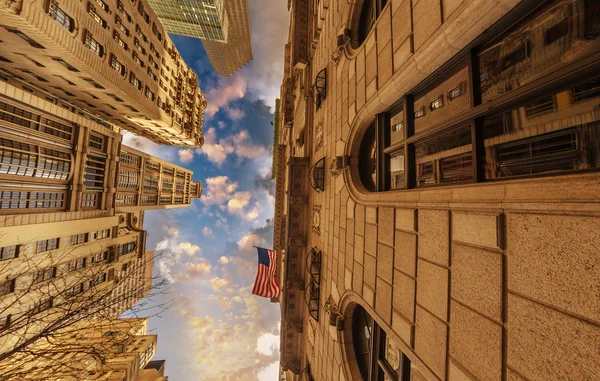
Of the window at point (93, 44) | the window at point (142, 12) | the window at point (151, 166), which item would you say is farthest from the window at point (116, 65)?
the window at point (151, 166)

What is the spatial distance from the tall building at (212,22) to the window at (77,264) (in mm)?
90254

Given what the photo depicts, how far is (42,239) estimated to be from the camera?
27.1m

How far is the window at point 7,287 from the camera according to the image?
23.3m

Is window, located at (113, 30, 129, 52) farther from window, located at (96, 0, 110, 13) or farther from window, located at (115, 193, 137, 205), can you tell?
window, located at (115, 193, 137, 205)

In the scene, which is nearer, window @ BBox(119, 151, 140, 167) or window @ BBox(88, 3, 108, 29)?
window @ BBox(88, 3, 108, 29)

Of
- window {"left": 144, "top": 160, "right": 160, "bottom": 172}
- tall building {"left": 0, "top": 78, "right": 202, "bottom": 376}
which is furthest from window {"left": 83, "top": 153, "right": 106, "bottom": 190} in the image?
window {"left": 144, "top": 160, "right": 160, "bottom": 172}

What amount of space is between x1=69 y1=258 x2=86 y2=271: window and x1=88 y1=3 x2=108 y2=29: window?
107 feet

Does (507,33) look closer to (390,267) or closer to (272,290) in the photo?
(390,267)

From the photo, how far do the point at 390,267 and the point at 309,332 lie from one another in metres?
9.53

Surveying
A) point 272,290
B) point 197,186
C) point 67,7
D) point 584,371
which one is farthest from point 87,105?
point 197,186

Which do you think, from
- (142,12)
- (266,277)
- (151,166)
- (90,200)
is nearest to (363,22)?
(266,277)

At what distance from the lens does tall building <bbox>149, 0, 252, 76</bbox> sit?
279 ft

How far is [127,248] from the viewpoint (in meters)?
45.2

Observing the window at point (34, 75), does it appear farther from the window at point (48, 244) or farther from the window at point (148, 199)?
the window at point (148, 199)
